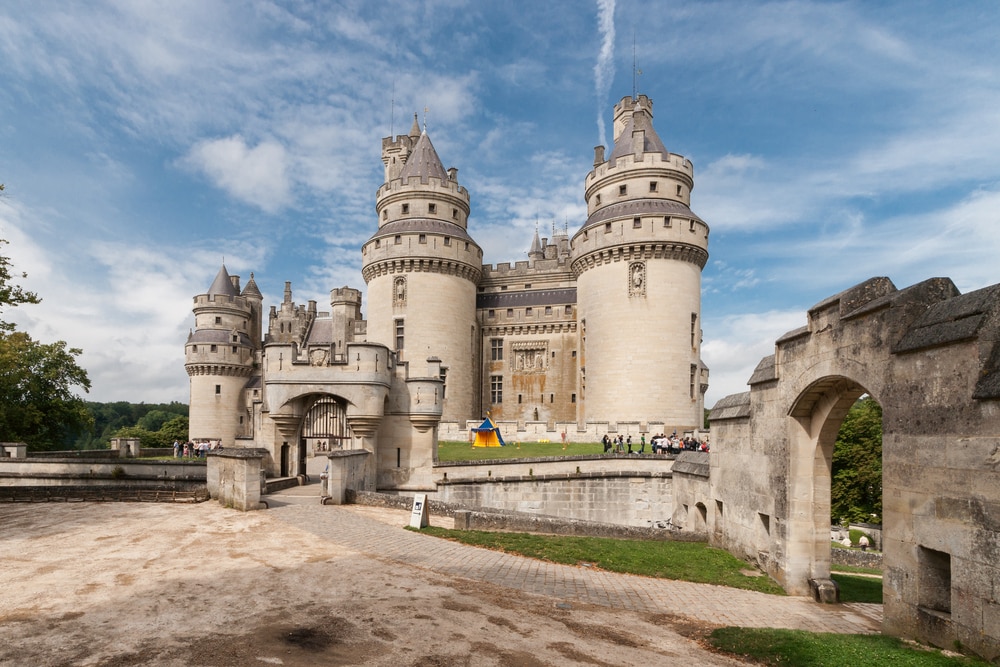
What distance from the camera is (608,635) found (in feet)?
24.2

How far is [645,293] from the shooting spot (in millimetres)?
38688

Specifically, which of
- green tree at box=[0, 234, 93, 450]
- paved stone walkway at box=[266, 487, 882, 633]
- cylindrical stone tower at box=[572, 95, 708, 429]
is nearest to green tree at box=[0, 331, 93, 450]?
green tree at box=[0, 234, 93, 450]

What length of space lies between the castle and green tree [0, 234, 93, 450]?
1056 centimetres

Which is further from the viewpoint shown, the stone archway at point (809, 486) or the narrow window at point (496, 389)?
the narrow window at point (496, 389)

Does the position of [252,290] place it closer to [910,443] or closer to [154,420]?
[154,420]

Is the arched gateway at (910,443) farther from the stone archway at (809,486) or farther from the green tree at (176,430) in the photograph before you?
the green tree at (176,430)

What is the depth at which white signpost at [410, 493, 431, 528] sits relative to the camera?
13820 mm

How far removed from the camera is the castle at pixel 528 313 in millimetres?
38375

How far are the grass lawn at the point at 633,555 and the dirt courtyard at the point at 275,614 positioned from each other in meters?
2.83

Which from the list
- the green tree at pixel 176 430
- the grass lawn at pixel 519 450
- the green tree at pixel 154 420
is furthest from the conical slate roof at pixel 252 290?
the green tree at pixel 154 420

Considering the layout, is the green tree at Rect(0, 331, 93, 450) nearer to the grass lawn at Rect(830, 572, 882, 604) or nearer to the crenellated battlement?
the crenellated battlement

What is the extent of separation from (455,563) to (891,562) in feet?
22.6

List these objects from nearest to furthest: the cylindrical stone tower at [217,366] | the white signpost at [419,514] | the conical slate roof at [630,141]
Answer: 1. the white signpost at [419,514]
2. the conical slate roof at [630,141]
3. the cylindrical stone tower at [217,366]

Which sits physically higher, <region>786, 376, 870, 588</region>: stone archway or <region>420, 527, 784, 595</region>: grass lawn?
<region>786, 376, 870, 588</region>: stone archway
